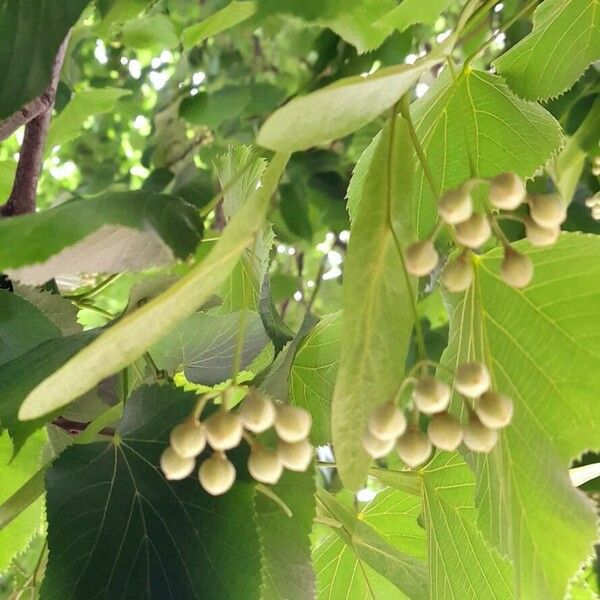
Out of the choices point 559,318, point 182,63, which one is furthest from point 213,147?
point 559,318

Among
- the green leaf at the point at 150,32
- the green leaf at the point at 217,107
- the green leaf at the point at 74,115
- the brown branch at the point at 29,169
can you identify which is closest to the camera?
the brown branch at the point at 29,169

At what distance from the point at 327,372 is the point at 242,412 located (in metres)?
0.19

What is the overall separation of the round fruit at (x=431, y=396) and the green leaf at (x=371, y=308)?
0.01m

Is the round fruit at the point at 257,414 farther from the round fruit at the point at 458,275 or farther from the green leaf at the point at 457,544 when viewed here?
the green leaf at the point at 457,544

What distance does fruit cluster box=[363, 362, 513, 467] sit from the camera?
0.32 metres

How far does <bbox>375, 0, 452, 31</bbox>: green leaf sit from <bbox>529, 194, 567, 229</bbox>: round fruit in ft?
0.41

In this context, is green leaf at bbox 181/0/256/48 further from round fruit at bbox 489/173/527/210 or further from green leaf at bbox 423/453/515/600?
green leaf at bbox 423/453/515/600

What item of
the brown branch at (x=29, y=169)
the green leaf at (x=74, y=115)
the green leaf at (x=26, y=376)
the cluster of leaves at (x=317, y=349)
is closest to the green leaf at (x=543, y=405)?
the cluster of leaves at (x=317, y=349)

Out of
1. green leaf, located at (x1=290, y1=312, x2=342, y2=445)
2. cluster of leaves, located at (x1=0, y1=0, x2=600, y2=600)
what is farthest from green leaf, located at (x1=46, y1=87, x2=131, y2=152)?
green leaf, located at (x1=290, y1=312, x2=342, y2=445)

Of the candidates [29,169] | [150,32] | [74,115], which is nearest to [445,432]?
Answer: [29,169]

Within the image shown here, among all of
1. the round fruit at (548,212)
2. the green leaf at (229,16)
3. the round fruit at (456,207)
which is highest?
the green leaf at (229,16)

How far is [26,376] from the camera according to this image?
440mm

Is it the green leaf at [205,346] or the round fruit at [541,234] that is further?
the green leaf at [205,346]

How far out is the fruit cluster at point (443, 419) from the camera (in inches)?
12.6
